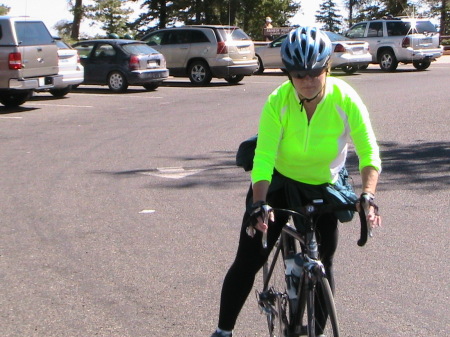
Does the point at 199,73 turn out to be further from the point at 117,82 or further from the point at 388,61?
the point at 388,61

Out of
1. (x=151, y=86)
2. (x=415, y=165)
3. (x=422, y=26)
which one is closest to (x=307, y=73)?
(x=415, y=165)

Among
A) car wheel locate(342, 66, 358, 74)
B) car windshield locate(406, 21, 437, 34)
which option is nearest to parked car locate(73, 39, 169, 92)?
car wheel locate(342, 66, 358, 74)

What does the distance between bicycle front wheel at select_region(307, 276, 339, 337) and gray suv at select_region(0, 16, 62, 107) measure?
46.5ft

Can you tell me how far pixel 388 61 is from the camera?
2927 centimetres

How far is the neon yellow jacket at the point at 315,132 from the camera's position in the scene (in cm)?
377

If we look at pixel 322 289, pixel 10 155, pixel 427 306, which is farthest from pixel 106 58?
pixel 322 289

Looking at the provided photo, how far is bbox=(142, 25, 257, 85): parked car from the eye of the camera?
2403 cm

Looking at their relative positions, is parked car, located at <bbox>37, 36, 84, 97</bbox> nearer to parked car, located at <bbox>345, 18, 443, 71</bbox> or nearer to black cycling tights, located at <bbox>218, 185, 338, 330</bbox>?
parked car, located at <bbox>345, 18, 443, 71</bbox>

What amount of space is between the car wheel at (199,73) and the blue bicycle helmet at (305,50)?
20927 mm

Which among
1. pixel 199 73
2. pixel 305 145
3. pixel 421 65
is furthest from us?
pixel 421 65

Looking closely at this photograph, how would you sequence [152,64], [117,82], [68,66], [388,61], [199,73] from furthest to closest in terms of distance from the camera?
[388,61] < [199,73] < [117,82] < [152,64] < [68,66]

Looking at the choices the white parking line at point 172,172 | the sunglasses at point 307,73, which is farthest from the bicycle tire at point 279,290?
the white parking line at point 172,172

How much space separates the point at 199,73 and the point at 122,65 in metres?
3.16

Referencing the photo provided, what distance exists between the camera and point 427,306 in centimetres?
538
